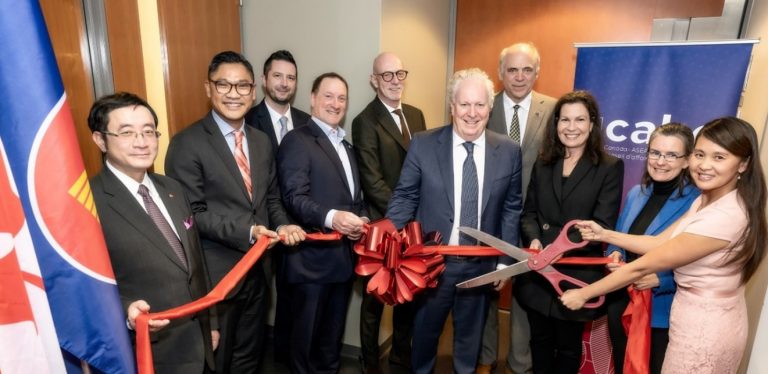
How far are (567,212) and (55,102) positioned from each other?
2092 mm

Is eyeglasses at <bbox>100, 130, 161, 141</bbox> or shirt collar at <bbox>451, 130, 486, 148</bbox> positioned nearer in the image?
eyeglasses at <bbox>100, 130, 161, 141</bbox>

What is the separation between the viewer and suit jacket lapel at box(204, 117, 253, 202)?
87.0 inches

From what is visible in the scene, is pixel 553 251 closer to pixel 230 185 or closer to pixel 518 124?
pixel 518 124

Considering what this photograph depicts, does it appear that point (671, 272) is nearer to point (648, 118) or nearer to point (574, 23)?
point (648, 118)

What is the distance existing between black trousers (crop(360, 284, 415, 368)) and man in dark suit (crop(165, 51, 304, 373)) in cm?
79

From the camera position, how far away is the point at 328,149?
2.46 metres

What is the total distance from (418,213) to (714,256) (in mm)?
1233

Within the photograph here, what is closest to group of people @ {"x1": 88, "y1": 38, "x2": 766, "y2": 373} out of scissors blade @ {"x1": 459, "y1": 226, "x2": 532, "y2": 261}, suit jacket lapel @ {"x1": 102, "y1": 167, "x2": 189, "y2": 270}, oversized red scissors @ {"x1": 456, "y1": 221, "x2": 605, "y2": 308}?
suit jacket lapel @ {"x1": 102, "y1": 167, "x2": 189, "y2": 270}

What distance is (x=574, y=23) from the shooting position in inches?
152

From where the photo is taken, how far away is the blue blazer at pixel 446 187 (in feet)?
7.37

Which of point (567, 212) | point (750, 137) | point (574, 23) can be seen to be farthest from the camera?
point (574, 23)

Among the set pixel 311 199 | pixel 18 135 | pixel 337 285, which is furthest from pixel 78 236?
pixel 337 285

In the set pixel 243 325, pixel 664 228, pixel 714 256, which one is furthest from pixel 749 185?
pixel 243 325

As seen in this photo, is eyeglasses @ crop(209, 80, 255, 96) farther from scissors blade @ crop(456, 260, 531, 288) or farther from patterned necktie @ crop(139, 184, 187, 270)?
scissors blade @ crop(456, 260, 531, 288)
